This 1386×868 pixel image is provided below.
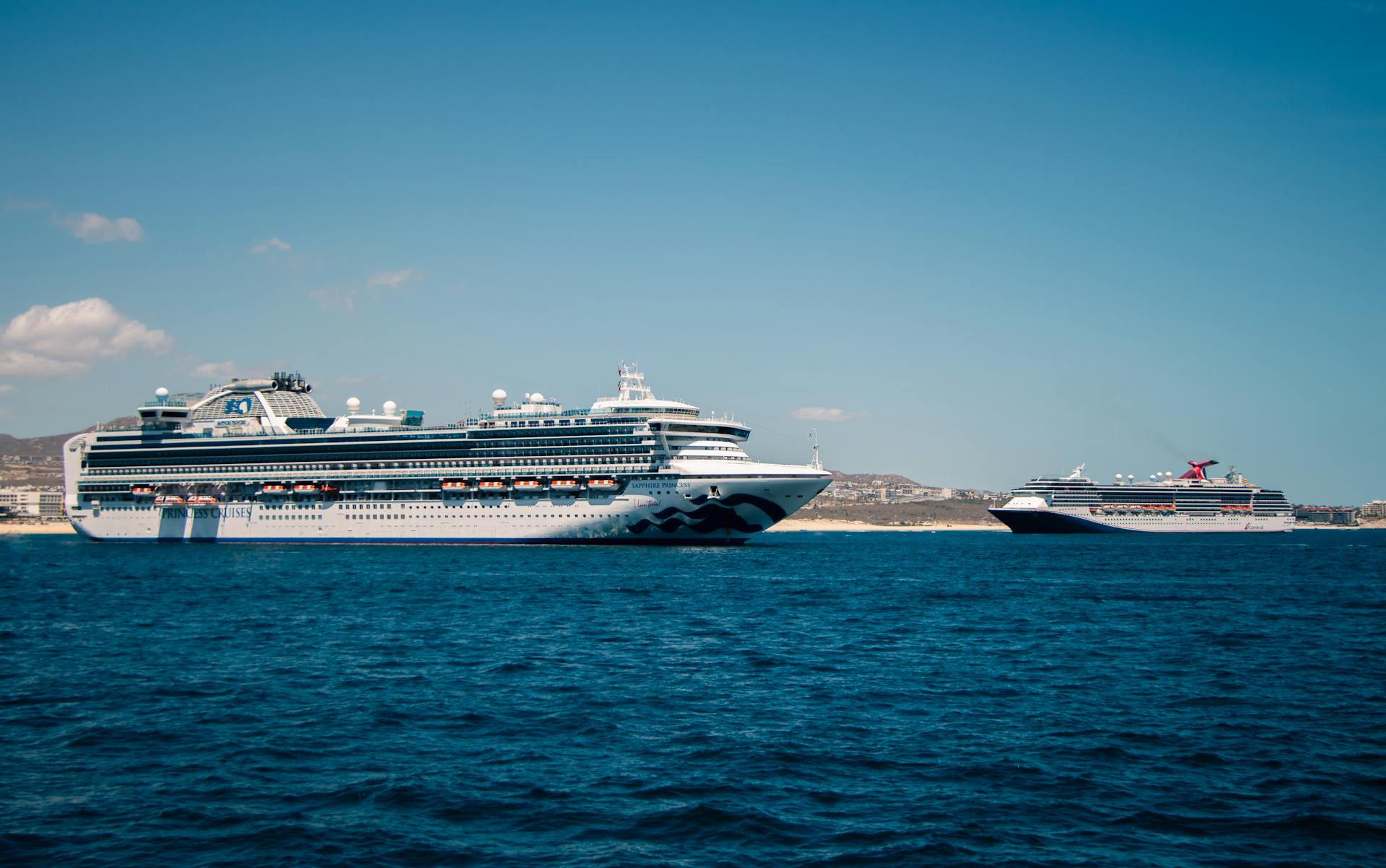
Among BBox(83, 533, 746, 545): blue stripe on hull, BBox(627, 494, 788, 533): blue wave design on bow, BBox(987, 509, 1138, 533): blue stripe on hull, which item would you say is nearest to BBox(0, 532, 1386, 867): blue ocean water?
BBox(627, 494, 788, 533): blue wave design on bow

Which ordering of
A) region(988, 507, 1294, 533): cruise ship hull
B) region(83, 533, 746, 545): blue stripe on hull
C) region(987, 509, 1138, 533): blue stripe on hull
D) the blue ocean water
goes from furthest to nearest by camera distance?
region(988, 507, 1294, 533): cruise ship hull → region(987, 509, 1138, 533): blue stripe on hull → region(83, 533, 746, 545): blue stripe on hull → the blue ocean water

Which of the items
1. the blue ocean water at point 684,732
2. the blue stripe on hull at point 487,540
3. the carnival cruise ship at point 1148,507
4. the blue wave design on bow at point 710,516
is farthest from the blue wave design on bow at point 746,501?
the carnival cruise ship at point 1148,507

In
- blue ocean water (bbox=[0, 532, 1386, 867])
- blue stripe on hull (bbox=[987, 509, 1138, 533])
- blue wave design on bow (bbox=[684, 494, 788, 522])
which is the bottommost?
blue ocean water (bbox=[0, 532, 1386, 867])

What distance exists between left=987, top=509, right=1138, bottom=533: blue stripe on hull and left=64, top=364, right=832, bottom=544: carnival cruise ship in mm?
87511

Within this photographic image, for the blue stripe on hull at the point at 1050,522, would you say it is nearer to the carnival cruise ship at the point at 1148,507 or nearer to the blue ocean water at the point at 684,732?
the carnival cruise ship at the point at 1148,507

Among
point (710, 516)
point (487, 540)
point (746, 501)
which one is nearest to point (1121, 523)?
point (746, 501)

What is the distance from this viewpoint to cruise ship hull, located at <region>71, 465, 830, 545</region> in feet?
273

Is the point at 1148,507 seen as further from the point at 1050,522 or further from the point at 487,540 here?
the point at 487,540

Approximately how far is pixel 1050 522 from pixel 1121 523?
41.0ft

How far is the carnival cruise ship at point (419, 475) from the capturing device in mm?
84250

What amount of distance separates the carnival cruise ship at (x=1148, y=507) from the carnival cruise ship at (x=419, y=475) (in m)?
90.7

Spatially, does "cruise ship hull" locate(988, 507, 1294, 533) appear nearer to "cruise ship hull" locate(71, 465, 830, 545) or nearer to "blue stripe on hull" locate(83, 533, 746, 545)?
"blue stripe on hull" locate(83, 533, 746, 545)

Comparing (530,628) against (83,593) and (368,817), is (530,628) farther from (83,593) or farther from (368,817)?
(83,593)

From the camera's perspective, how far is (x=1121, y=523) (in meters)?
170
